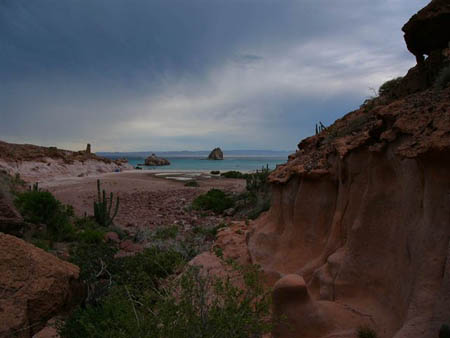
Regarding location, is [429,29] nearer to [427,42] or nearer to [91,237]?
[427,42]

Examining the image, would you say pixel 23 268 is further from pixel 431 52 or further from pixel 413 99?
pixel 431 52

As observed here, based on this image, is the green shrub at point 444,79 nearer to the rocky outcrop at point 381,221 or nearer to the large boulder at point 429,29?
the rocky outcrop at point 381,221

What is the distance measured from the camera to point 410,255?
10.7ft

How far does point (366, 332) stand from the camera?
3.43m

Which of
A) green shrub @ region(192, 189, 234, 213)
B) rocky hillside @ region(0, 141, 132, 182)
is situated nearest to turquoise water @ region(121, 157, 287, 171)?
rocky hillside @ region(0, 141, 132, 182)

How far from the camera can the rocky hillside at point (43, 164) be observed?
90.8 ft

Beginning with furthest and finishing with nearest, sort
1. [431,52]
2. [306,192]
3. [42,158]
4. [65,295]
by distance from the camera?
[42,158] → [306,192] → [431,52] → [65,295]

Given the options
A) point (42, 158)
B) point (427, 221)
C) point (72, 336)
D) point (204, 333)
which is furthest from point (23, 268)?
point (42, 158)

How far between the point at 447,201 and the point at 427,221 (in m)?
0.27

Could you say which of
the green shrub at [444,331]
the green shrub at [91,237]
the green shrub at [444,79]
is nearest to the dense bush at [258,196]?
the green shrub at [91,237]

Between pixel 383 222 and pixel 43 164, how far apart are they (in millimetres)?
32750

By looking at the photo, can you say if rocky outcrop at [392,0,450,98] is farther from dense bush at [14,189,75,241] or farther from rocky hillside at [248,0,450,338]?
dense bush at [14,189,75,241]

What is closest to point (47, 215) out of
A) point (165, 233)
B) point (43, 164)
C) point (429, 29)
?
point (165, 233)

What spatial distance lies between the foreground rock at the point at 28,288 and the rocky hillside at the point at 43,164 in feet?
79.6
